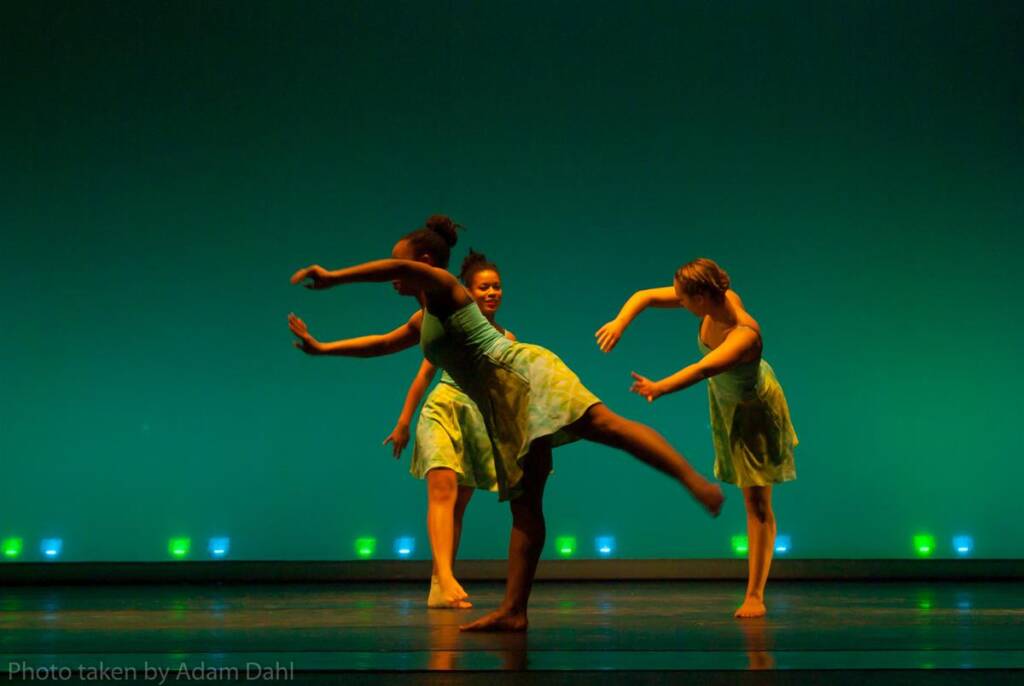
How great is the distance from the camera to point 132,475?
4.44 metres

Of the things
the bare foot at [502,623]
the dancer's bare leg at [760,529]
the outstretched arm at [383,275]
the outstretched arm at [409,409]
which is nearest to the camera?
the outstretched arm at [383,275]

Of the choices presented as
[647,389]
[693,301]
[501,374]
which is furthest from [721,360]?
[501,374]

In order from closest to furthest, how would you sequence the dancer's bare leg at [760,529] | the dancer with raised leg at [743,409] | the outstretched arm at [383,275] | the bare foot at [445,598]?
the outstretched arm at [383,275], the dancer with raised leg at [743,409], the dancer's bare leg at [760,529], the bare foot at [445,598]

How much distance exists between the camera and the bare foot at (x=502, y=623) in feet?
7.82

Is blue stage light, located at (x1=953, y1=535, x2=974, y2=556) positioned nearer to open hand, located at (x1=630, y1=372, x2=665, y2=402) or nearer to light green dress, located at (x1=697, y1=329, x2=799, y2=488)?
light green dress, located at (x1=697, y1=329, x2=799, y2=488)

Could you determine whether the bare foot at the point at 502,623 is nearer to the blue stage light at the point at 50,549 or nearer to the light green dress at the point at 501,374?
the light green dress at the point at 501,374

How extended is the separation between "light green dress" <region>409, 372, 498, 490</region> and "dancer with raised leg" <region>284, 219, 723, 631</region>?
83 centimetres

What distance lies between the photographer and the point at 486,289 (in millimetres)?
3289

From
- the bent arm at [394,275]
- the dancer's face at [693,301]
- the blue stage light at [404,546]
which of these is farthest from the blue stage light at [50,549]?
the dancer's face at [693,301]

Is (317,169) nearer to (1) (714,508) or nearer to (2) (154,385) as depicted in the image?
(2) (154,385)

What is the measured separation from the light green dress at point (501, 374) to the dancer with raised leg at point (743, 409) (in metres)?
0.40

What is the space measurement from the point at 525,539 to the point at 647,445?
0.36 metres

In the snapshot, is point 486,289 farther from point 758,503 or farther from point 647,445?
point 647,445

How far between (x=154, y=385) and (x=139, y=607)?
4.96 feet
